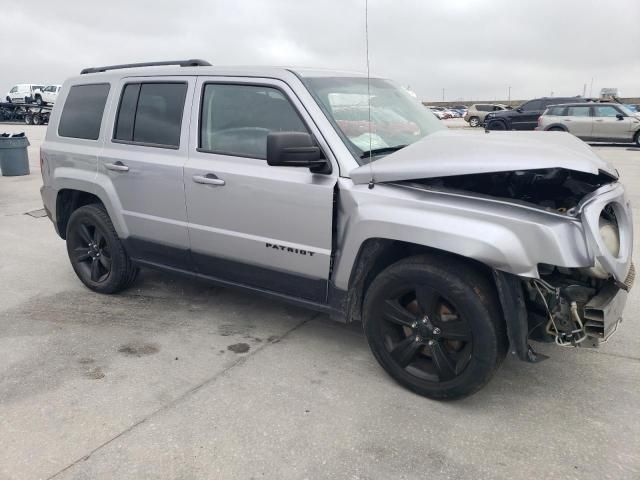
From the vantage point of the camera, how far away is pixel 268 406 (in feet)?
10.0

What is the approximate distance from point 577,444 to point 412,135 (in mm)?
2147

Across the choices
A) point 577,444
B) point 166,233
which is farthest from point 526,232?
point 166,233

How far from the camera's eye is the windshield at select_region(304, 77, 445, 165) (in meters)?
3.35

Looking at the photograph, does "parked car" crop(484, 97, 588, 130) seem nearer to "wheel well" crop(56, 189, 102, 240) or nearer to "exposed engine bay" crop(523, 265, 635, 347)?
"wheel well" crop(56, 189, 102, 240)

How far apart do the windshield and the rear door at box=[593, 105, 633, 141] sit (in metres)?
17.0

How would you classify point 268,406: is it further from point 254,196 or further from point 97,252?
point 97,252

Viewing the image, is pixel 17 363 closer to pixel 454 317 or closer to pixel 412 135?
pixel 454 317

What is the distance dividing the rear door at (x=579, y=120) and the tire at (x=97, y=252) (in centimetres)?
1785

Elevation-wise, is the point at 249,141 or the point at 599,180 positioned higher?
the point at 249,141

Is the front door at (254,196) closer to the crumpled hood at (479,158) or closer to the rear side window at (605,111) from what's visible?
the crumpled hood at (479,158)

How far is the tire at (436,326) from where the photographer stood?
2.81 meters

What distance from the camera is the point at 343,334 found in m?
4.03

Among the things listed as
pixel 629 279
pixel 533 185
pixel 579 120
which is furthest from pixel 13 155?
pixel 579 120

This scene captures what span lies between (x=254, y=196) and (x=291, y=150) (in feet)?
2.02
